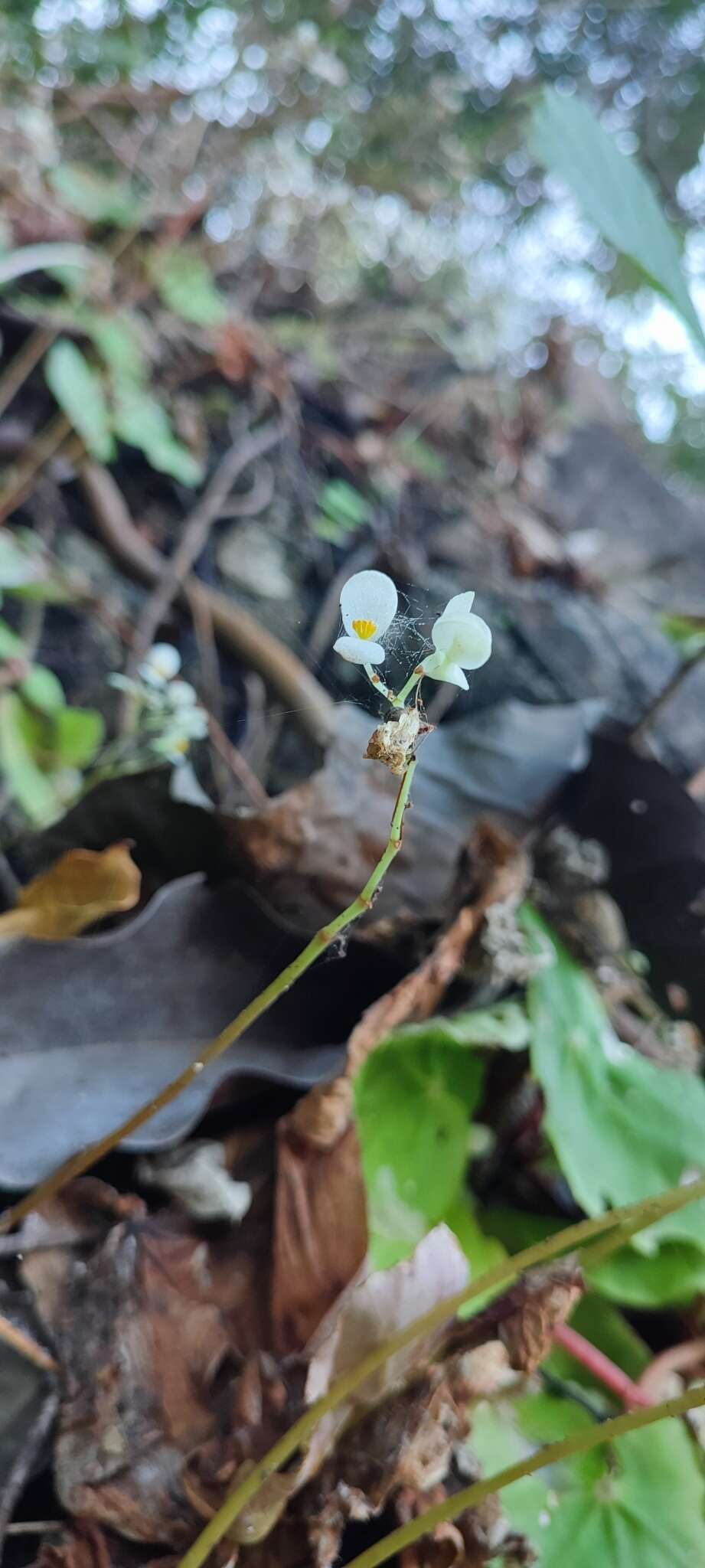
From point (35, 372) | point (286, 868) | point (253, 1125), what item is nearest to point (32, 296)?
point (35, 372)

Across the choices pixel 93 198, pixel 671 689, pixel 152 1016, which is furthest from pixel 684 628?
pixel 93 198

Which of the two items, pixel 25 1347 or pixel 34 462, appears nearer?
pixel 25 1347

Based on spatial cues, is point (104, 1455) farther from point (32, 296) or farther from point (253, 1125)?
point (32, 296)

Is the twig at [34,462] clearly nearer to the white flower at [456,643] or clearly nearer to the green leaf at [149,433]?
the green leaf at [149,433]

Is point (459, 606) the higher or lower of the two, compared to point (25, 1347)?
higher

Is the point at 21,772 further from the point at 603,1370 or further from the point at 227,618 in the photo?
the point at 603,1370

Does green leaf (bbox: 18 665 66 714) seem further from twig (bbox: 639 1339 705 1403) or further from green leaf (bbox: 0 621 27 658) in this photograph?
twig (bbox: 639 1339 705 1403)

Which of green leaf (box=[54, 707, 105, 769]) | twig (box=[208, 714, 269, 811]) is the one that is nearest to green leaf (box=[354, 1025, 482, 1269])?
twig (box=[208, 714, 269, 811])

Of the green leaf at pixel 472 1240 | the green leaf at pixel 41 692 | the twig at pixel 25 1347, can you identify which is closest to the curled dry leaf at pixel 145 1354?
the twig at pixel 25 1347
